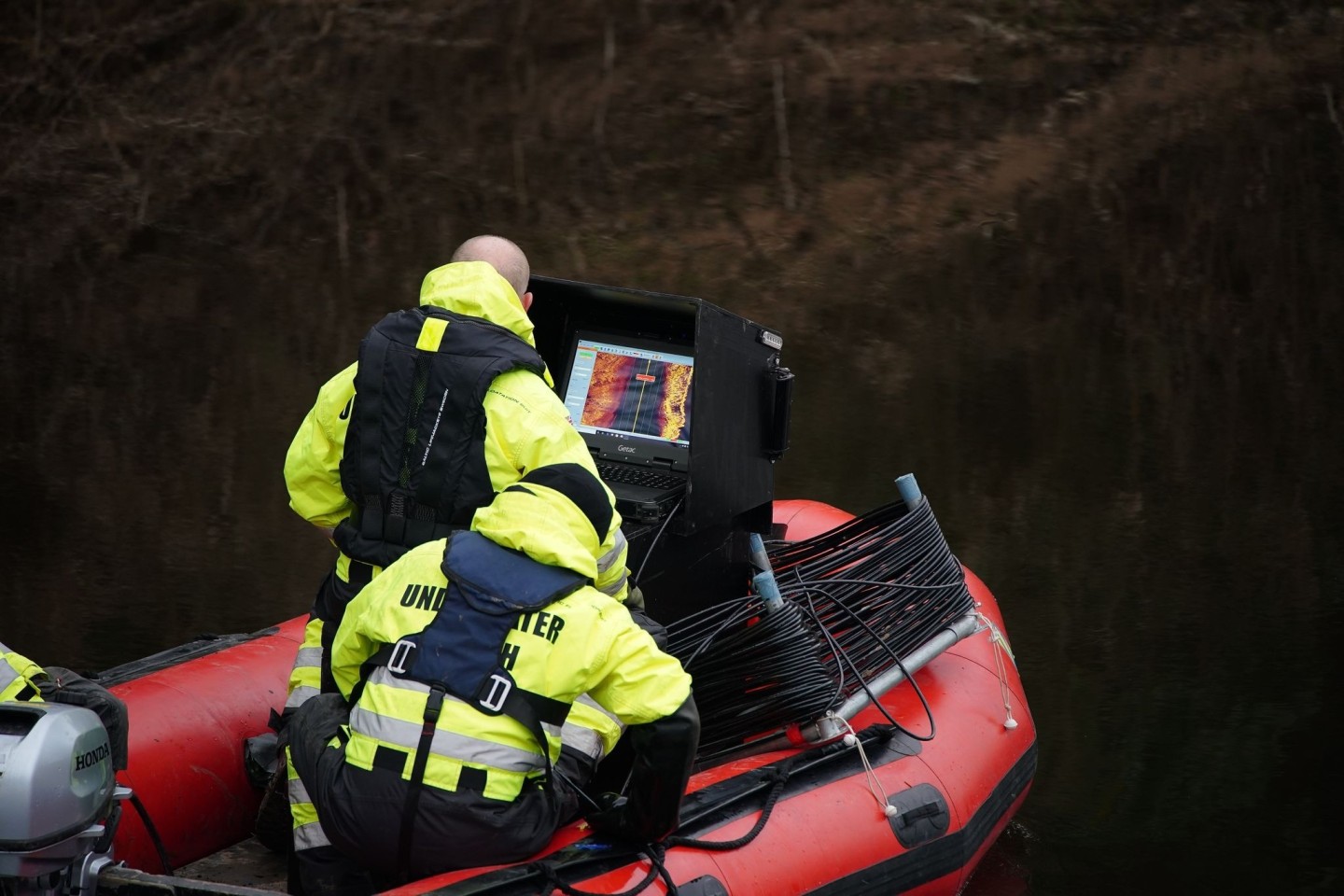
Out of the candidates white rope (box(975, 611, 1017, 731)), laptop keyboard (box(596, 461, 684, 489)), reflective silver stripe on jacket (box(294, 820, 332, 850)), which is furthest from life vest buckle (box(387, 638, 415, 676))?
white rope (box(975, 611, 1017, 731))

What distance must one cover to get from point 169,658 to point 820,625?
151 centimetres

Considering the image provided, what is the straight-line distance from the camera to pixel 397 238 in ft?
26.0

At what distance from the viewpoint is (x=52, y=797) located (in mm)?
2221

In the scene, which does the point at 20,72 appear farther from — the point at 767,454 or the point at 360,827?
the point at 360,827

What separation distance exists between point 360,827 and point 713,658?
1.03 metres

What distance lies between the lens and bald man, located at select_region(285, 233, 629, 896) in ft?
8.64

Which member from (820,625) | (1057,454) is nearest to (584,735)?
(820,625)

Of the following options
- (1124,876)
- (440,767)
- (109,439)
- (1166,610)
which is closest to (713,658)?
(440,767)

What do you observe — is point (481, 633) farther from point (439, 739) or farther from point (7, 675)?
point (7, 675)

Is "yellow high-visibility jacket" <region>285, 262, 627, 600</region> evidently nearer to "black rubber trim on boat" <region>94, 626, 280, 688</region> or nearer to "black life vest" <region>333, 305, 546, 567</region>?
"black life vest" <region>333, 305, 546, 567</region>

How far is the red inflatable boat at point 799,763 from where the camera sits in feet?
9.21

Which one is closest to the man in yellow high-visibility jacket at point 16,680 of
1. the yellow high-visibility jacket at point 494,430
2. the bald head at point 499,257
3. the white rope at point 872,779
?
the yellow high-visibility jacket at point 494,430

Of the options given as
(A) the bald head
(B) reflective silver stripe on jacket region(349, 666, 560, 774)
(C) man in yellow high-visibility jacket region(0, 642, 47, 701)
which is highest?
(A) the bald head

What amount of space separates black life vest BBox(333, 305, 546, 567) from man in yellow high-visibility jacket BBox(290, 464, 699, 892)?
253 mm
